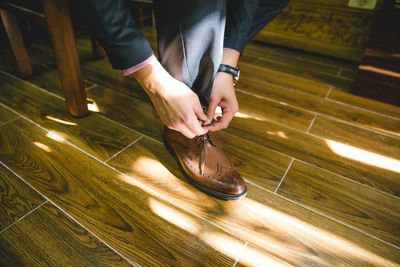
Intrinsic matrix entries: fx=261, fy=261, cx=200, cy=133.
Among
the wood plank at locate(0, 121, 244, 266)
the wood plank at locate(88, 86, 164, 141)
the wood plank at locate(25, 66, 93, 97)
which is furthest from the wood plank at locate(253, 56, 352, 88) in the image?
the wood plank at locate(0, 121, 244, 266)

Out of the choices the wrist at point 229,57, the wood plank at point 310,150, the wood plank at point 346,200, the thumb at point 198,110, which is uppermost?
the wrist at point 229,57

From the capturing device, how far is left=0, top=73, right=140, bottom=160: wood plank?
95 centimetres

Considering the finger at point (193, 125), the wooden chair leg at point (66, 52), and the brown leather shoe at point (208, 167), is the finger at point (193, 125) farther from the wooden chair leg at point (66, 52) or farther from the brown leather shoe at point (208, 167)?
the wooden chair leg at point (66, 52)

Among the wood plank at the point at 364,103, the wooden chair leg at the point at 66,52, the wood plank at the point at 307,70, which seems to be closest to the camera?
the wooden chair leg at the point at 66,52

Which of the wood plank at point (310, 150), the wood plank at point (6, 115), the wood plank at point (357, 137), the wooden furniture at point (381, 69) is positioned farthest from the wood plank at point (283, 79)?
the wood plank at point (6, 115)

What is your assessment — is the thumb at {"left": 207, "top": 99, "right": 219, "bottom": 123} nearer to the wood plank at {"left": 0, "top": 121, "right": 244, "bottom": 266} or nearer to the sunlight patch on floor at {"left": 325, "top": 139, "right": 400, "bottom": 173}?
the wood plank at {"left": 0, "top": 121, "right": 244, "bottom": 266}

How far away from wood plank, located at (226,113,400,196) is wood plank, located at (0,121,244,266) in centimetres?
45

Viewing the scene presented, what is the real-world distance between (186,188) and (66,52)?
0.65m

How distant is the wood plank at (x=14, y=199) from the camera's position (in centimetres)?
68

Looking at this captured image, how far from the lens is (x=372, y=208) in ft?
2.53

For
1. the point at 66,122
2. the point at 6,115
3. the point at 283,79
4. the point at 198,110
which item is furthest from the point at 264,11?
the point at 6,115

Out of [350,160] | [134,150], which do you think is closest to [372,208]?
[350,160]

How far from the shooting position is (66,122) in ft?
3.45

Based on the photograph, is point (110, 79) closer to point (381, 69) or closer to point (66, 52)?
point (66, 52)
